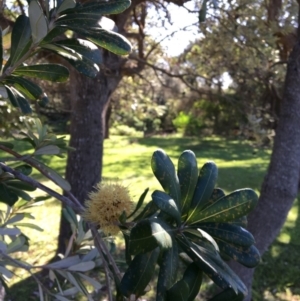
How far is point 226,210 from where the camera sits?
964mm

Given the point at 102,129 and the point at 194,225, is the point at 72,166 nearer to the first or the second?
the point at 102,129

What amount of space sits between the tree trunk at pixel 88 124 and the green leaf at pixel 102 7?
9.09 feet

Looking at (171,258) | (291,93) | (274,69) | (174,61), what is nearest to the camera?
(171,258)

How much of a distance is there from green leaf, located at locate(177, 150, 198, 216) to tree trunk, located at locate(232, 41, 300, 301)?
7.60 ft

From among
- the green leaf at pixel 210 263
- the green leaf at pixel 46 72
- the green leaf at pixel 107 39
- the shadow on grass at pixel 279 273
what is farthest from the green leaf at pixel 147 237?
the shadow on grass at pixel 279 273

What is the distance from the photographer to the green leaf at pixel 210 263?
2.89ft

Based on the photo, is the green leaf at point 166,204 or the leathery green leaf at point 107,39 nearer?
the green leaf at point 166,204

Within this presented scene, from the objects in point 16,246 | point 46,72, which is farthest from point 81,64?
point 16,246

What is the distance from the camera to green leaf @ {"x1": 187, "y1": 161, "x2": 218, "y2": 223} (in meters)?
0.98

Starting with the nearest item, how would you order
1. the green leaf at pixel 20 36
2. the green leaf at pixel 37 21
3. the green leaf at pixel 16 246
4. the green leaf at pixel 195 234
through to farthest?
the green leaf at pixel 195 234 → the green leaf at pixel 37 21 → the green leaf at pixel 20 36 → the green leaf at pixel 16 246

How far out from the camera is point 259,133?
3.44m

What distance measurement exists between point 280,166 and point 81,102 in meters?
1.91

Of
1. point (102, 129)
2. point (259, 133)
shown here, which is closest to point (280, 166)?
point (259, 133)

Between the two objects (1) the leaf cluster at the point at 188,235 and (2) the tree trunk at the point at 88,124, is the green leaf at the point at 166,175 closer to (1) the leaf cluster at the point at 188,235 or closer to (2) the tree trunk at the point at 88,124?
(1) the leaf cluster at the point at 188,235
